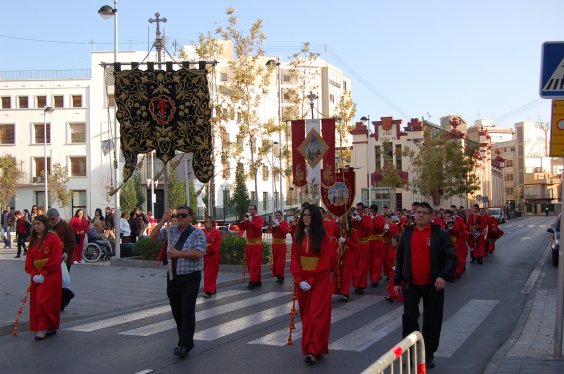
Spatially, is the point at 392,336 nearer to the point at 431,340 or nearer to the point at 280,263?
the point at 431,340

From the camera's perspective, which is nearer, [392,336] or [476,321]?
[392,336]

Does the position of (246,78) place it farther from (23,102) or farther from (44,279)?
(23,102)

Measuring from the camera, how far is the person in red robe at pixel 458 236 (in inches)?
697

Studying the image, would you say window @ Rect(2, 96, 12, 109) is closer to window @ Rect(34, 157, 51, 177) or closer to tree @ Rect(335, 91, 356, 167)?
window @ Rect(34, 157, 51, 177)

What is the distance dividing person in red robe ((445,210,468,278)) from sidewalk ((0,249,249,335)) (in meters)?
4.93

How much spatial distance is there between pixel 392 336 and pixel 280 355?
194cm

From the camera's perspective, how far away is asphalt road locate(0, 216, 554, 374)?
7973 millimetres

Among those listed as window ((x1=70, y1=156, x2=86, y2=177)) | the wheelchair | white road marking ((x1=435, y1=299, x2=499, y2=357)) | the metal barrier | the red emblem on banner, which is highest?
window ((x1=70, y1=156, x2=86, y2=177))

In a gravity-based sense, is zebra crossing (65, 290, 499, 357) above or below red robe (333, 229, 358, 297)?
below

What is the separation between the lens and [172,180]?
45094 millimetres

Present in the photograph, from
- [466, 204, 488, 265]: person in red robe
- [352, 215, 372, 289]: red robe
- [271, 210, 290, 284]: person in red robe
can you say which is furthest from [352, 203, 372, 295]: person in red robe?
[466, 204, 488, 265]: person in red robe

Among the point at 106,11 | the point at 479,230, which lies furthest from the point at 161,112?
the point at 479,230

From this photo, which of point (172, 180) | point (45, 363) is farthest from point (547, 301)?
point (172, 180)

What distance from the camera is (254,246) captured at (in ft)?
51.5
